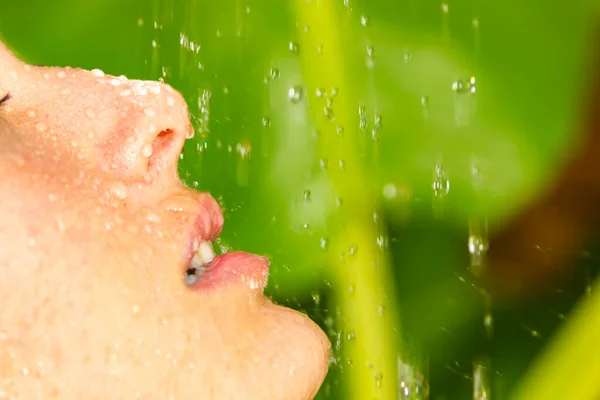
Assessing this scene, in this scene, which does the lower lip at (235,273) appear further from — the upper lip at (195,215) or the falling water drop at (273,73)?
the falling water drop at (273,73)

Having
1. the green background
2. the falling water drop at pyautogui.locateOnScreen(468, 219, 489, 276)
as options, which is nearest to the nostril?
the green background

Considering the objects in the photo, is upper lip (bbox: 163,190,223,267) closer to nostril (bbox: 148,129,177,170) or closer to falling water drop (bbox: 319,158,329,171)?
nostril (bbox: 148,129,177,170)

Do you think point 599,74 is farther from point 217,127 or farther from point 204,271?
point 204,271

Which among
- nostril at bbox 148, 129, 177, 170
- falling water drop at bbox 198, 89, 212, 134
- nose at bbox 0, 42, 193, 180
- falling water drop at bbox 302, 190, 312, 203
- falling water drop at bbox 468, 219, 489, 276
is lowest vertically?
falling water drop at bbox 468, 219, 489, 276

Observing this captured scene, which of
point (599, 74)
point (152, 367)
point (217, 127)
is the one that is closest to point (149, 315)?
point (152, 367)

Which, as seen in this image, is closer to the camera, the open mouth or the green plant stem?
the open mouth

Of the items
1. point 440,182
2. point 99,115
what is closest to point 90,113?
point 99,115

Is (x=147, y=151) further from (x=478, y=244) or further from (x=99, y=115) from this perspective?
(x=478, y=244)
